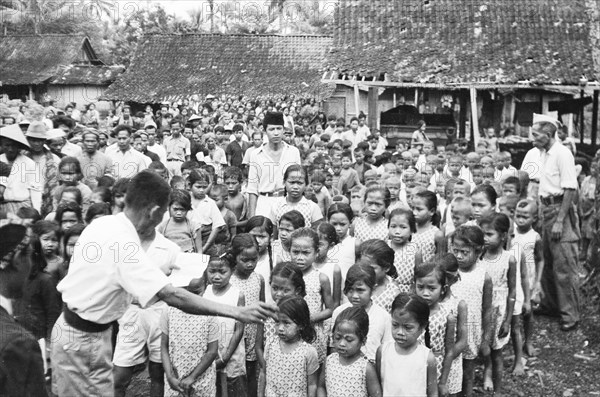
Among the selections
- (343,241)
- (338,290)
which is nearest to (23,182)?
(343,241)

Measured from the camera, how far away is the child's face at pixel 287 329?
164 inches

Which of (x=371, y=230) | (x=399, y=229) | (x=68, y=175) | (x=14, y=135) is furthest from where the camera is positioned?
(x=14, y=135)

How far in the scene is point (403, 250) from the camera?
544 centimetres

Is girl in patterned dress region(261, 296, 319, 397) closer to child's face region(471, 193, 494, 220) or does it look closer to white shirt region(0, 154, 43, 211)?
child's face region(471, 193, 494, 220)

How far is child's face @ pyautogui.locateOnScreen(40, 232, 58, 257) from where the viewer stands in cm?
496

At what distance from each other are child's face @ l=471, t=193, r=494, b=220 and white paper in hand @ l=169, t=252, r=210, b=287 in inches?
114

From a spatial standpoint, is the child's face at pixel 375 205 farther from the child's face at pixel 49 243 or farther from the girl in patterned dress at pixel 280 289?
the child's face at pixel 49 243

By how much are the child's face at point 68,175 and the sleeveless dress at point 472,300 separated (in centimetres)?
369

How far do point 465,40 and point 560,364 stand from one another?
10527 millimetres

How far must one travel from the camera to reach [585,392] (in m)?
5.62

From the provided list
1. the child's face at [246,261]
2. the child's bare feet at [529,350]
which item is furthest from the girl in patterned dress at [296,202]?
the child's bare feet at [529,350]

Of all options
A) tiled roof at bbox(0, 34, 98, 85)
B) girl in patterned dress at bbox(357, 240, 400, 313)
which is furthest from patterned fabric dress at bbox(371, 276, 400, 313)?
tiled roof at bbox(0, 34, 98, 85)

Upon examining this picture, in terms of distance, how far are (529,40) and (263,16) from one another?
27.6 meters

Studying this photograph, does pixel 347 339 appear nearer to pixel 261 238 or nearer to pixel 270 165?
pixel 261 238
